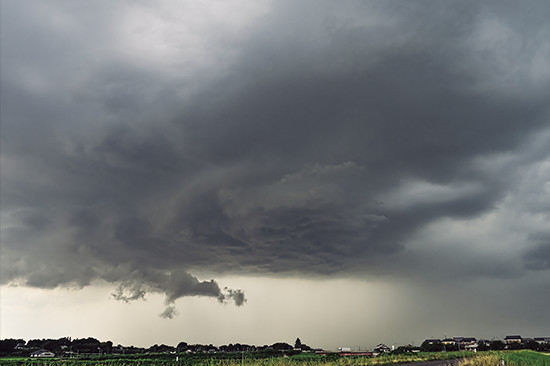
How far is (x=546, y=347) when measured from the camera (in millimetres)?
155000

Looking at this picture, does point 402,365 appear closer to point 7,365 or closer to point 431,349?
point 7,365

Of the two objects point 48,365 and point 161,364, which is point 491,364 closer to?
point 161,364

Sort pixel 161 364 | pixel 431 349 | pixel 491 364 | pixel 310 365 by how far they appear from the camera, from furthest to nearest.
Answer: pixel 431 349 → pixel 161 364 → pixel 310 365 → pixel 491 364

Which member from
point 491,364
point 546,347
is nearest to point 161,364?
point 491,364

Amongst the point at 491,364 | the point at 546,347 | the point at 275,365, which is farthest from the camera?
the point at 546,347

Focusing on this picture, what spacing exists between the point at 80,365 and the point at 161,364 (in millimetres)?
18449

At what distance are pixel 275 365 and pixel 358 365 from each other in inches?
608

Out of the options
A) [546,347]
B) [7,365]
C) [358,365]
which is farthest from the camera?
[546,347]

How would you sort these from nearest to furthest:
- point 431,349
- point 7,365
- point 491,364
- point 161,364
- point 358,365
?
point 491,364, point 358,365, point 7,365, point 161,364, point 431,349

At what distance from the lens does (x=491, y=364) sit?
53.1 metres

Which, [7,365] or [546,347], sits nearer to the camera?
[7,365]

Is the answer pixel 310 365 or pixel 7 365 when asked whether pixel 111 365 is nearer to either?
pixel 7 365

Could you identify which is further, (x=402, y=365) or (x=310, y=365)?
(x=310, y=365)

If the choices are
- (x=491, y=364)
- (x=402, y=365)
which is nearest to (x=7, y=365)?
(x=402, y=365)
